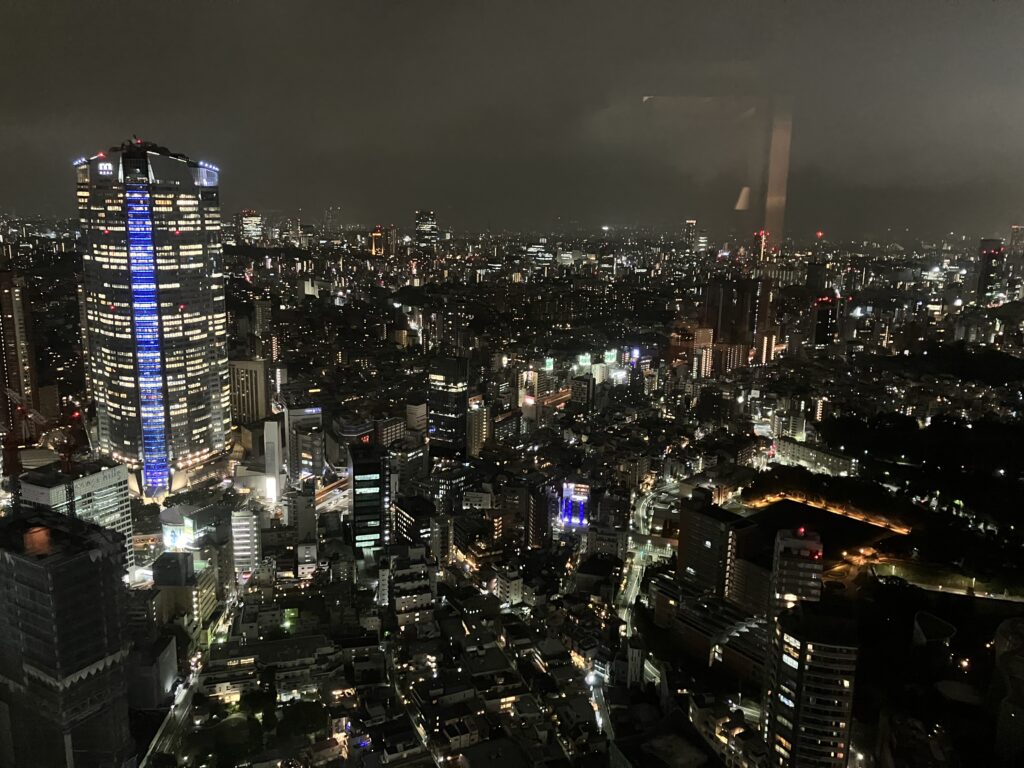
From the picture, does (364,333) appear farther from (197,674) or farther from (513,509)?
(197,674)

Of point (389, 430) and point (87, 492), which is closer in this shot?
point (87, 492)

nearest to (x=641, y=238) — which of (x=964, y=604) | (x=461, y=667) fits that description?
(x=964, y=604)

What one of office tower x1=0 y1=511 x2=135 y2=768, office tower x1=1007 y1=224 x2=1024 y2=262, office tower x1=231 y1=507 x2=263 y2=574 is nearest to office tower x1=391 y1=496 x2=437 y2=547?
office tower x1=231 y1=507 x2=263 y2=574

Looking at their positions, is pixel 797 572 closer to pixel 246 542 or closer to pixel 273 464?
pixel 246 542

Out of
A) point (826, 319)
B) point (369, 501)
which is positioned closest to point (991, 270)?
point (826, 319)

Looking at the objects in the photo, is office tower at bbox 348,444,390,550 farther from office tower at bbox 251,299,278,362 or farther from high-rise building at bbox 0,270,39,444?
office tower at bbox 251,299,278,362

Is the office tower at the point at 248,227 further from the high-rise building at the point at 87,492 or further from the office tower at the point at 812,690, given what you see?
the office tower at the point at 812,690

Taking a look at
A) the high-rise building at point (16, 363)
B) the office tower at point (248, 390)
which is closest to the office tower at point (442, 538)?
the office tower at point (248, 390)
